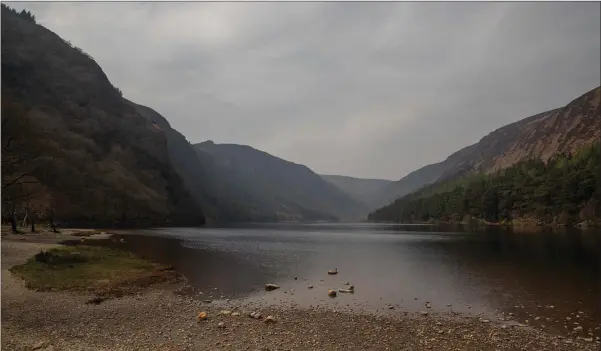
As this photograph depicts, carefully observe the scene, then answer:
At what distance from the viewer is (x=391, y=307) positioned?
29.2 meters

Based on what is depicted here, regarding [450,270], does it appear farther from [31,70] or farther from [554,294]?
[31,70]

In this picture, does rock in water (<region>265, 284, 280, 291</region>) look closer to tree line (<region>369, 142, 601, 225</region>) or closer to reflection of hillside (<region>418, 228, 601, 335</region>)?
reflection of hillside (<region>418, 228, 601, 335</region>)

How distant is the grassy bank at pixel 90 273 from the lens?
31703mm

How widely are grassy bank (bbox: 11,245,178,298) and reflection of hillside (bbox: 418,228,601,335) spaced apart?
28.7m

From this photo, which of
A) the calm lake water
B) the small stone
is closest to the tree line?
the calm lake water

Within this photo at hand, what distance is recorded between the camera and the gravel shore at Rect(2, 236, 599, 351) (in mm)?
19484

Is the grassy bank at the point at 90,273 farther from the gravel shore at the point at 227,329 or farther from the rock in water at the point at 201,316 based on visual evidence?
the rock in water at the point at 201,316

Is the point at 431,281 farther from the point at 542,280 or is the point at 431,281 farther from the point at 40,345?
the point at 40,345

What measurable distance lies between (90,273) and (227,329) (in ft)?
69.7

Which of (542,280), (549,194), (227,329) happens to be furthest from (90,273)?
(549,194)

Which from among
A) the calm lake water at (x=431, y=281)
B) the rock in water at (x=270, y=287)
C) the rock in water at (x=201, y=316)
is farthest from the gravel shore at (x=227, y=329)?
the rock in water at (x=270, y=287)

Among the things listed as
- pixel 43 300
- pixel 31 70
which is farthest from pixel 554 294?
pixel 31 70

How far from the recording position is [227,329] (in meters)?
22.2

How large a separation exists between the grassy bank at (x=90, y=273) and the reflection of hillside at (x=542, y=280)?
94.2ft
